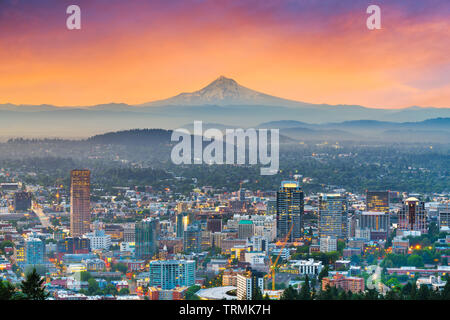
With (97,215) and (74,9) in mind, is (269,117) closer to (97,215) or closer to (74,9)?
(97,215)

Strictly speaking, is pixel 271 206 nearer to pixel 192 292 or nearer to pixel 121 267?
pixel 121 267

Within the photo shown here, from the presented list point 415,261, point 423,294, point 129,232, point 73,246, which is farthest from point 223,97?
point 423,294

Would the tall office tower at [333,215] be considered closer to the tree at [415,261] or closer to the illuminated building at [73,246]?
the tree at [415,261]

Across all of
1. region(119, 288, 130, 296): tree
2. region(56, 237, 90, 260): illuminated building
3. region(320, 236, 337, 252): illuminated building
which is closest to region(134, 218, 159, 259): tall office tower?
region(56, 237, 90, 260): illuminated building

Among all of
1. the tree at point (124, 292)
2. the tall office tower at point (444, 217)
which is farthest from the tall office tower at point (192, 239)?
the tall office tower at point (444, 217)
